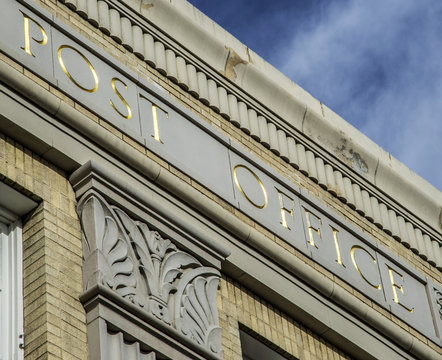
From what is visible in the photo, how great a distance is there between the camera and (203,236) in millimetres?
12359

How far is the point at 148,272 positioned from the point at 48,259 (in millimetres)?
1078

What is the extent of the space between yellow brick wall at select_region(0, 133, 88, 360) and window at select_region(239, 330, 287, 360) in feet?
6.82

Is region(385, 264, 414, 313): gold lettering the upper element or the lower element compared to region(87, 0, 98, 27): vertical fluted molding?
lower

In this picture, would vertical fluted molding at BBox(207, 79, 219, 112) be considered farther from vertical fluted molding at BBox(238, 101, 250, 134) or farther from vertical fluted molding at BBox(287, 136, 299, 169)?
vertical fluted molding at BBox(287, 136, 299, 169)

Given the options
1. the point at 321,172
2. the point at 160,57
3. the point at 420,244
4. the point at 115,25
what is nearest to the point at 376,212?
the point at 420,244

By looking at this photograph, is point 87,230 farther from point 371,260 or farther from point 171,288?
point 371,260

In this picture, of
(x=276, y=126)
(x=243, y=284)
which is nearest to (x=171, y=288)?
(x=243, y=284)

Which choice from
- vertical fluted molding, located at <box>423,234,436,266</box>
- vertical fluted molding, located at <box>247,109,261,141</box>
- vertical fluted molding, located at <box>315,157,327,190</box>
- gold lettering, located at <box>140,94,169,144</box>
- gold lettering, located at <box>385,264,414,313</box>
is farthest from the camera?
vertical fluted molding, located at <box>423,234,436,266</box>

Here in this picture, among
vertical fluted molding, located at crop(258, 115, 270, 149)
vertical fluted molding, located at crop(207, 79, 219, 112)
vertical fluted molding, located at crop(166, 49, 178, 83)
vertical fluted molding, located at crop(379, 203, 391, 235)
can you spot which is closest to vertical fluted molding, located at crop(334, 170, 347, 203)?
vertical fluted molding, located at crop(379, 203, 391, 235)

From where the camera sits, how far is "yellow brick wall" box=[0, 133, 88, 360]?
34.2 ft

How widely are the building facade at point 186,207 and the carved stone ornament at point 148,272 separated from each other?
2cm

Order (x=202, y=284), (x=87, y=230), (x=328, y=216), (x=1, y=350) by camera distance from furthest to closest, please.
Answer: (x=328, y=216), (x=202, y=284), (x=87, y=230), (x=1, y=350)

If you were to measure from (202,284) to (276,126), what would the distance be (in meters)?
2.84

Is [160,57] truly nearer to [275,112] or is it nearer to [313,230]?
[275,112]
